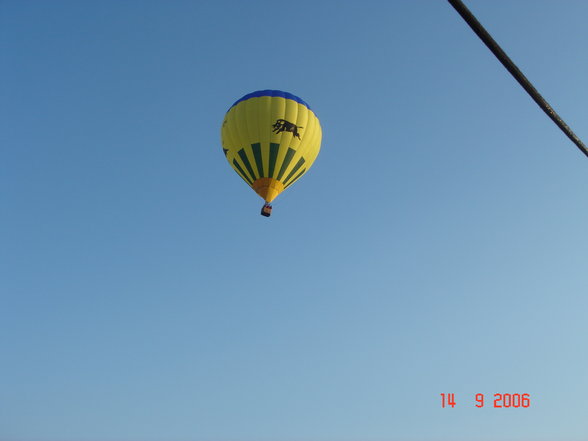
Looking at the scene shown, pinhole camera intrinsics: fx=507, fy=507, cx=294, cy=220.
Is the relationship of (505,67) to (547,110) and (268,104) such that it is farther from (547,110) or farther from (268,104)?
(268,104)

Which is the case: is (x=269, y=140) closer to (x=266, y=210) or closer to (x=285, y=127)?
(x=285, y=127)

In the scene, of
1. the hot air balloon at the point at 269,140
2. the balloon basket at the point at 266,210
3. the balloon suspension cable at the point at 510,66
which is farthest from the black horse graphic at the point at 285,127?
the balloon suspension cable at the point at 510,66

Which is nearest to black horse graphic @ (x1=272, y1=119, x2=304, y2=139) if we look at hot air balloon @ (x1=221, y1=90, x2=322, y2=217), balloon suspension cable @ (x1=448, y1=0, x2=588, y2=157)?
hot air balloon @ (x1=221, y1=90, x2=322, y2=217)

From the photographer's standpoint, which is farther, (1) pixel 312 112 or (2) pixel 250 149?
(1) pixel 312 112

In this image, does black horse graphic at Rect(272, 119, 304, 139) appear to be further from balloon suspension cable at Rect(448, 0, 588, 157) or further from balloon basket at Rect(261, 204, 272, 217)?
balloon suspension cable at Rect(448, 0, 588, 157)

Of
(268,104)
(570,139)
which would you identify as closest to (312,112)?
(268,104)

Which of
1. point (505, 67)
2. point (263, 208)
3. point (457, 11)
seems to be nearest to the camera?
point (457, 11)

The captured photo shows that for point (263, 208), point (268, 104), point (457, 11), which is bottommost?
point (457, 11)
